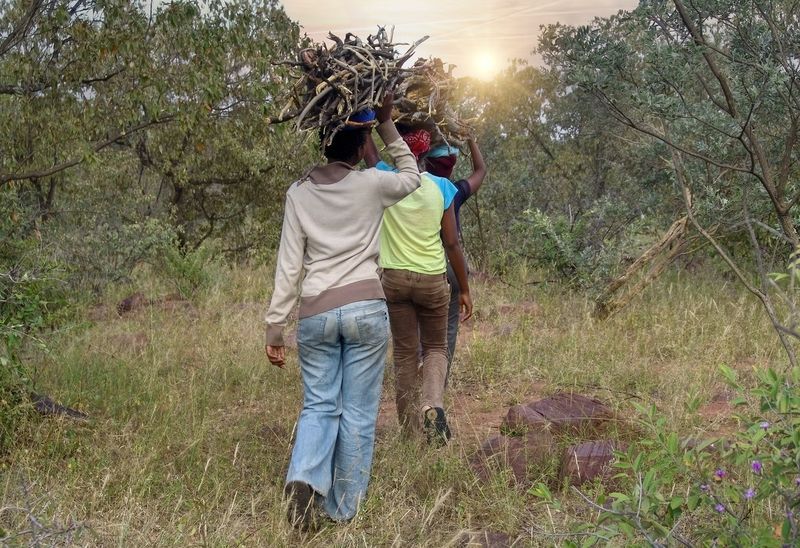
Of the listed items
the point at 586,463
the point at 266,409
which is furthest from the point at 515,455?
the point at 266,409

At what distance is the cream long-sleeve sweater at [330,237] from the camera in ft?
12.9

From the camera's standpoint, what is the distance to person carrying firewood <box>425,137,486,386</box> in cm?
518

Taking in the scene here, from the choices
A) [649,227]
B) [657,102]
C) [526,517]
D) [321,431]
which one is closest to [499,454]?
[526,517]

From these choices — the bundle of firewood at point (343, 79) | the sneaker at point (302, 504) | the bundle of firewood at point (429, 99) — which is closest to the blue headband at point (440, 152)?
the bundle of firewood at point (429, 99)

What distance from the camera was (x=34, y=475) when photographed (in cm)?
427

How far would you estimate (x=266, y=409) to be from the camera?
5711 millimetres

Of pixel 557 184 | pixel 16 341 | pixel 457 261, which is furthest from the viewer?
pixel 557 184

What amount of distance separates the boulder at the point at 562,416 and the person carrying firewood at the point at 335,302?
1291 mm

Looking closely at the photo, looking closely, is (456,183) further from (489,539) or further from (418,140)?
(489,539)

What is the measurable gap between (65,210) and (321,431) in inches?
292

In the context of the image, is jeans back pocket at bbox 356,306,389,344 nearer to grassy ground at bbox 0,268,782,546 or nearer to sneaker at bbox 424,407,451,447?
grassy ground at bbox 0,268,782,546

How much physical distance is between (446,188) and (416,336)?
89 centimetres

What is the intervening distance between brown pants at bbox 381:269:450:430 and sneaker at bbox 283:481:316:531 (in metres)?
1.28

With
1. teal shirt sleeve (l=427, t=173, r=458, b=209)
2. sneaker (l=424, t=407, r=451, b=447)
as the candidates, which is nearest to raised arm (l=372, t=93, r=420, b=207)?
teal shirt sleeve (l=427, t=173, r=458, b=209)
